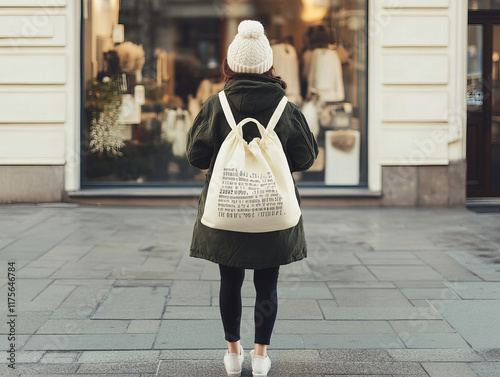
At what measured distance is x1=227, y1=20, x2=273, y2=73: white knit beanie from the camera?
145 inches

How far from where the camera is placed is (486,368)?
13.2 feet

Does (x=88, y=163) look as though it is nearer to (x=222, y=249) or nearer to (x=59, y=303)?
(x=59, y=303)

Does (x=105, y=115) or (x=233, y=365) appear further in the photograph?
(x=105, y=115)

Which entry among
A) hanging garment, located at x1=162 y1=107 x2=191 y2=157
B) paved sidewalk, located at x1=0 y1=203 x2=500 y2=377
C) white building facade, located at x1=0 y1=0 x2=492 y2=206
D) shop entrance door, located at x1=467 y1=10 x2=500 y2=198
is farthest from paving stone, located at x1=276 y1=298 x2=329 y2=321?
shop entrance door, located at x1=467 y1=10 x2=500 y2=198

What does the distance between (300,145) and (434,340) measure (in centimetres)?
159

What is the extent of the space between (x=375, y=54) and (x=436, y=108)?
1.13 m

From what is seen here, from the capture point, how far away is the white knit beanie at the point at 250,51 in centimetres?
368

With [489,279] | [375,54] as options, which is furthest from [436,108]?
[489,279]

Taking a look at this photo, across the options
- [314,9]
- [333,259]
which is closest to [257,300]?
[333,259]

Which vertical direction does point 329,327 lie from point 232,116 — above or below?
below

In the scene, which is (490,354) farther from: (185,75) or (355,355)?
(185,75)

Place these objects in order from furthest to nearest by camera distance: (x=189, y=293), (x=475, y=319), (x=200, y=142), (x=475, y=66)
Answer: (x=475, y=66) → (x=189, y=293) → (x=475, y=319) → (x=200, y=142)

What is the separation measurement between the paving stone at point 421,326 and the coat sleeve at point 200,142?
1.78m

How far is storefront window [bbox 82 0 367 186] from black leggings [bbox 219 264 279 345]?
287 inches
